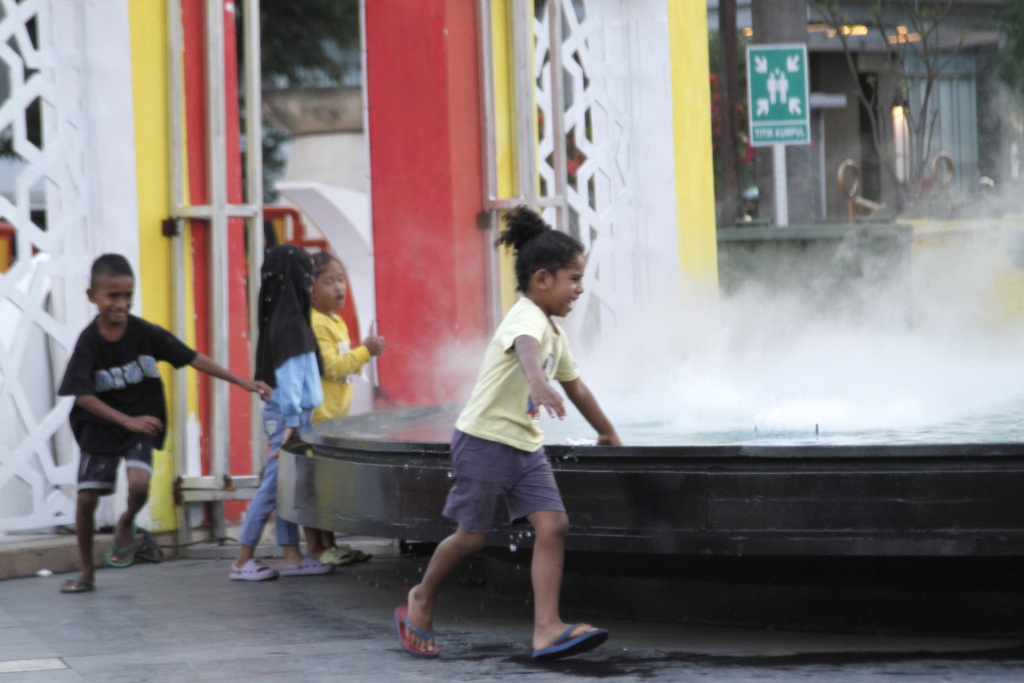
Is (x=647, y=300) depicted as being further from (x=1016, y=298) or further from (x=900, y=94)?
(x=900, y=94)

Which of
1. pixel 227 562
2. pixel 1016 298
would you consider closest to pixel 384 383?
pixel 227 562

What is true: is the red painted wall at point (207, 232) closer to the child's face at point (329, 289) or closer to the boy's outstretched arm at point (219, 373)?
the child's face at point (329, 289)

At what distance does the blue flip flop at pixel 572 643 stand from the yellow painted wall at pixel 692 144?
23.8 ft

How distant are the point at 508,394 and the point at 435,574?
0.64 metres

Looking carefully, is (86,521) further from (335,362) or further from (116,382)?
(335,362)

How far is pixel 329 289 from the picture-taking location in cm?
682

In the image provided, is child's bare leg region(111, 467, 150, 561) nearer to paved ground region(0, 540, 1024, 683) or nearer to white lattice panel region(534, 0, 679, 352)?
paved ground region(0, 540, 1024, 683)

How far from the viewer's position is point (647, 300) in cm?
1111

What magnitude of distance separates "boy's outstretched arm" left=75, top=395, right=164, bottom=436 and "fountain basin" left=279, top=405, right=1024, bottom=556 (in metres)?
1.63

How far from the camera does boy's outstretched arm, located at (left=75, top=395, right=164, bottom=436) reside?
5.97 metres

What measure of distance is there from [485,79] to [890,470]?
460cm

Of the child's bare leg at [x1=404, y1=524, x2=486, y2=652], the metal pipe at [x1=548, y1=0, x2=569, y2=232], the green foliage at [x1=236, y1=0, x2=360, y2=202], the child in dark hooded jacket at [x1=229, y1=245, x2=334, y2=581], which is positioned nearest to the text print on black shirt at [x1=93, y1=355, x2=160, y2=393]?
the child in dark hooded jacket at [x1=229, y1=245, x2=334, y2=581]

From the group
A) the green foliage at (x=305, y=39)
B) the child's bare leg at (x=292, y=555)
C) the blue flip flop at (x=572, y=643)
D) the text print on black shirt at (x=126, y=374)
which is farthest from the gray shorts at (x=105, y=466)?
the green foliage at (x=305, y=39)

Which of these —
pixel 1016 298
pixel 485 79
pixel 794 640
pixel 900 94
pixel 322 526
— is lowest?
pixel 794 640
